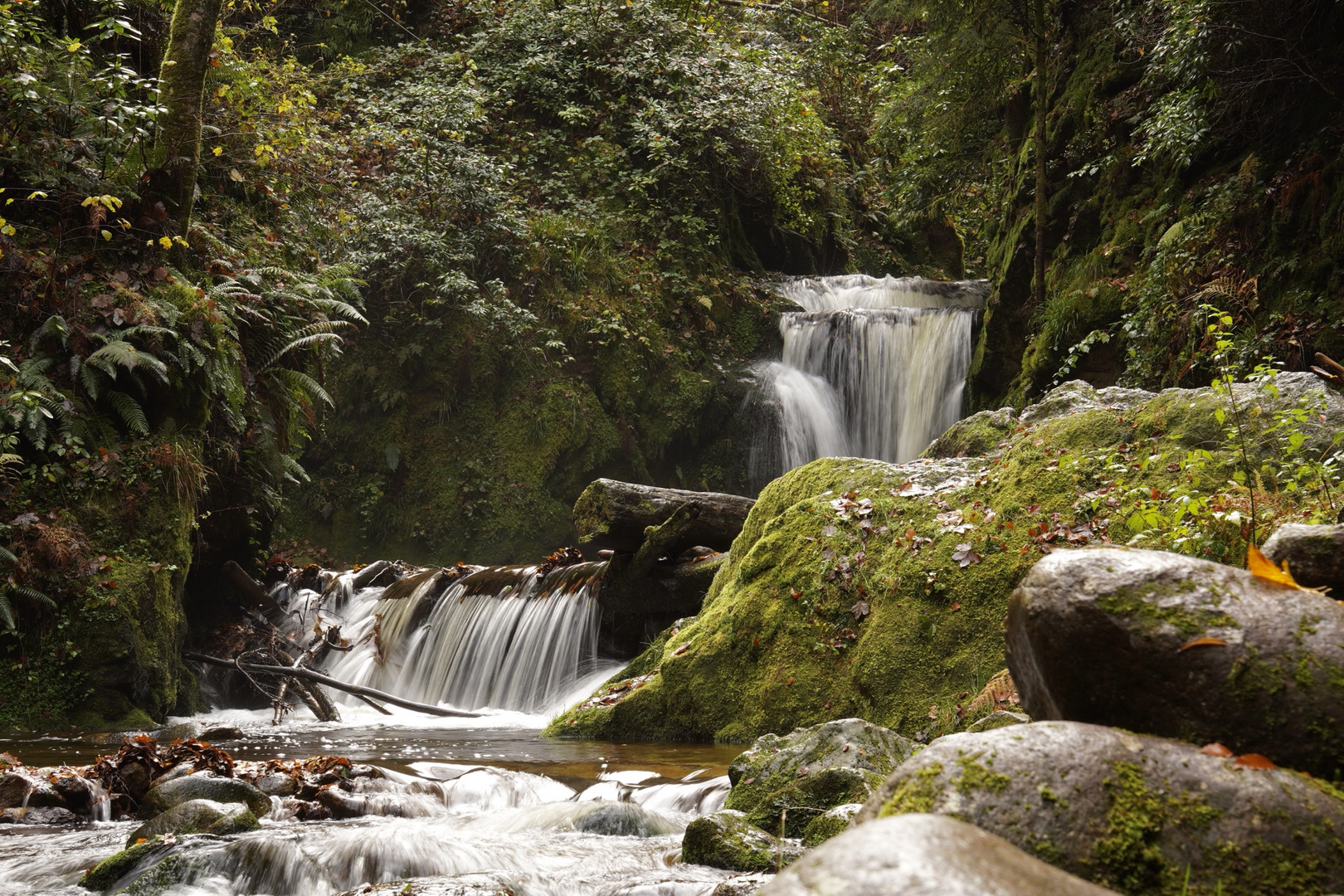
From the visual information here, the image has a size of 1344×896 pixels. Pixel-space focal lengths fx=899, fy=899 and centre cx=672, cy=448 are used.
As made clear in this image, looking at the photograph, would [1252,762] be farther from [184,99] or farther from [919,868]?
[184,99]

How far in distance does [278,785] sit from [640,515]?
4.38 m

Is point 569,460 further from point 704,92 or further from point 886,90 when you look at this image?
point 886,90

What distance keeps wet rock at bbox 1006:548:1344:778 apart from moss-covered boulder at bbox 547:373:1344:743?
2.52 meters

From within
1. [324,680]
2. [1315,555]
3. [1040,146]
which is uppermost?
[1040,146]

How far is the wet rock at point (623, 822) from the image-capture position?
4898 millimetres

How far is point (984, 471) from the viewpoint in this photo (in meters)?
6.97

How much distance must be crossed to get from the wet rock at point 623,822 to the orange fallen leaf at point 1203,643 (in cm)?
322

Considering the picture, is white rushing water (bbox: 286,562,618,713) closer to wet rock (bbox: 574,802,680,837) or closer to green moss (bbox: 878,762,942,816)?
wet rock (bbox: 574,802,680,837)

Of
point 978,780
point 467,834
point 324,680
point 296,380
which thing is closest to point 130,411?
point 296,380

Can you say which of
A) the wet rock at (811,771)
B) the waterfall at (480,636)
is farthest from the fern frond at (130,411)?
the wet rock at (811,771)

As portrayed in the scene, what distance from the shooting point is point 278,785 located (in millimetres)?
5547

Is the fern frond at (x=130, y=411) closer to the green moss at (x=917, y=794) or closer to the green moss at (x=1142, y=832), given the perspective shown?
the green moss at (x=917, y=794)

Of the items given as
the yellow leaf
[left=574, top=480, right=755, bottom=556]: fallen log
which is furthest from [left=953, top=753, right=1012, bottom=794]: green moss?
[left=574, top=480, right=755, bottom=556]: fallen log

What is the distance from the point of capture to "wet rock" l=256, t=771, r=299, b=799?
5.48m
